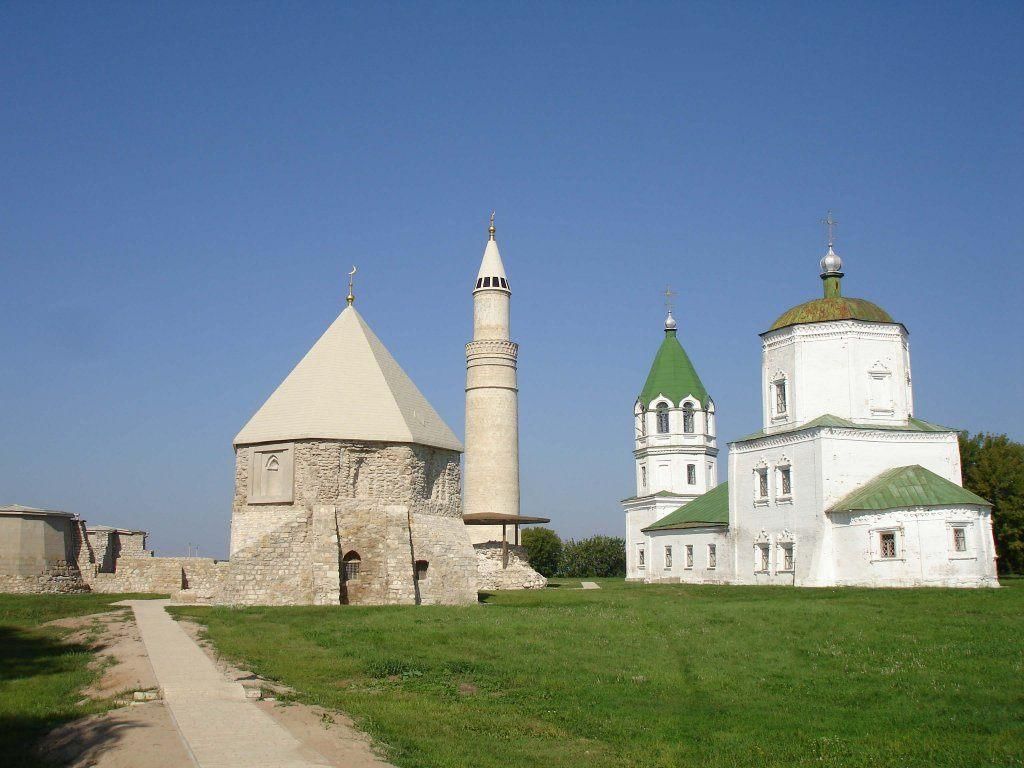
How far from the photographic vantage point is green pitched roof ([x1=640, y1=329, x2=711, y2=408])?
57.5 meters

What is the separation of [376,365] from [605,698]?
20381 millimetres

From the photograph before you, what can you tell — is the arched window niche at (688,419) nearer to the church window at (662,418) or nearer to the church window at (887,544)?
the church window at (662,418)

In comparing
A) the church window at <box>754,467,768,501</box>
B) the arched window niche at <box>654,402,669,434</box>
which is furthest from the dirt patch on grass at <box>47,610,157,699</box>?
the arched window niche at <box>654,402,669,434</box>

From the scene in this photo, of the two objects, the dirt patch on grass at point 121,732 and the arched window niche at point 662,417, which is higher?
the arched window niche at point 662,417

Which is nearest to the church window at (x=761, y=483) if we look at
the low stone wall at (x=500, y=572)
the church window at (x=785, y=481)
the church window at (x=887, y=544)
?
the church window at (x=785, y=481)

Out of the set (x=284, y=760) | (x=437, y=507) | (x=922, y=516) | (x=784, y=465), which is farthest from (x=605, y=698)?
(x=784, y=465)

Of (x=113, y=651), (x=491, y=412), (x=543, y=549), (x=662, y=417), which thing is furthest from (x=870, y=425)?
(x=543, y=549)

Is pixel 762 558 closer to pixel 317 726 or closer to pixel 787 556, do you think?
pixel 787 556

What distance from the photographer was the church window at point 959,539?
3109 centimetres

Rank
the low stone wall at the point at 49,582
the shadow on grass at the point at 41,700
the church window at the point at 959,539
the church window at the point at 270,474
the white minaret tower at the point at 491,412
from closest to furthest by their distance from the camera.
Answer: the shadow on grass at the point at 41,700
the church window at the point at 270,474
the church window at the point at 959,539
the low stone wall at the point at 49,582
the white minaret tower at the point at 491,412

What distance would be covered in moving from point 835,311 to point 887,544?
916cm

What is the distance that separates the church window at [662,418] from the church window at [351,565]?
109 feet

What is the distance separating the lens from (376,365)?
31.1 metres

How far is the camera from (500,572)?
131ft
